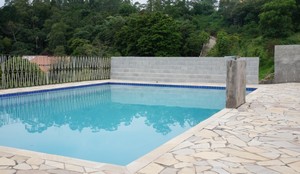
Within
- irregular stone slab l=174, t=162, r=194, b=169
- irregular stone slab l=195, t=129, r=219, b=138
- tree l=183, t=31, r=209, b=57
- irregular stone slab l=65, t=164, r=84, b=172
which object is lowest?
irregular stone slab l=65, t=164, r=84, b=172

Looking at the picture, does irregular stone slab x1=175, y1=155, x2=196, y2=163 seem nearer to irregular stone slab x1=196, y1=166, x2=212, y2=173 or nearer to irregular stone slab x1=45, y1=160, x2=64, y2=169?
irregular stone slab x1=196, y1=166, x2=212, y2=173

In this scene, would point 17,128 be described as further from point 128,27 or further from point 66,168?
point 128,27

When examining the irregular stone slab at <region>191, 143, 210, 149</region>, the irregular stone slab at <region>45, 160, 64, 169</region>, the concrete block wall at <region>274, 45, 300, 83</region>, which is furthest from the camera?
the concrete block wall at <region>274, 45, 300, 83</region>

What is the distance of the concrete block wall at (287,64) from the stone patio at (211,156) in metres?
7.47

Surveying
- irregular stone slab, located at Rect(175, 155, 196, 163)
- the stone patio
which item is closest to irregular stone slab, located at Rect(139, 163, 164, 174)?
the stone patio

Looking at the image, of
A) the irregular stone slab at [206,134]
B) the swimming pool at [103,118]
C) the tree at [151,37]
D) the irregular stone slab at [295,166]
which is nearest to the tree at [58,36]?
the tree at [151,37]

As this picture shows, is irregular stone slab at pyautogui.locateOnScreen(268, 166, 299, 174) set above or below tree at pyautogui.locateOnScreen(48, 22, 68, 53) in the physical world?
below

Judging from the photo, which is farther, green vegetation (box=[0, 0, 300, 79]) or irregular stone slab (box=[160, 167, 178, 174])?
green vegetation (box=[0, 0, 300, 79])

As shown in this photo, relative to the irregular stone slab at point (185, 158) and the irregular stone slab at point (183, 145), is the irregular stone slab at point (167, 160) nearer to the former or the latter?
the irregular stone slab at point (185, 158)

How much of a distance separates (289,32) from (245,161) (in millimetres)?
24952

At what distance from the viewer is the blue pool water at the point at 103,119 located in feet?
16.0

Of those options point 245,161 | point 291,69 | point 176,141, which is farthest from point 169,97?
point 245,161

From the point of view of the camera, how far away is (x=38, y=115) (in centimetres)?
754

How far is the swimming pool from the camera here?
4891 mm
